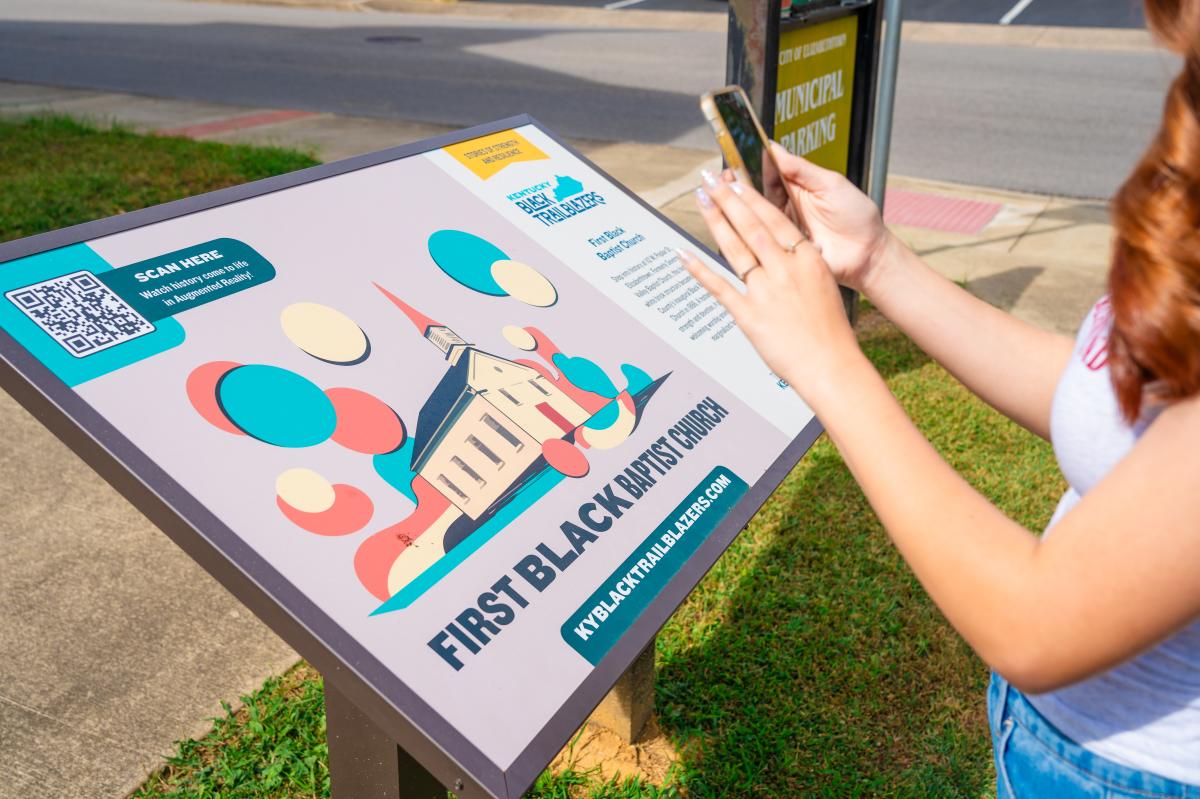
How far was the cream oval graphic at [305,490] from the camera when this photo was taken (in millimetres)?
1497

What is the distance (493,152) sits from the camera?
245 centimetres

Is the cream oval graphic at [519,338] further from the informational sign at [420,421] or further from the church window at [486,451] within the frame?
the church window at [486,451]

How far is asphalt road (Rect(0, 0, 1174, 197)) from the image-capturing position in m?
9.59

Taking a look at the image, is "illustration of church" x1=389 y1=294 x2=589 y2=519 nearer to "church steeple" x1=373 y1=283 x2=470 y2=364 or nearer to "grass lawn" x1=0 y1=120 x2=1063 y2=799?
"church steeple" x1=373 y1=283 x2=470 y2=364

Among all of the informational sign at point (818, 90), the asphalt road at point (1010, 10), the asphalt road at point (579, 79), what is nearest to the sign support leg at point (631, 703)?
the informational sign at point (818, 90)

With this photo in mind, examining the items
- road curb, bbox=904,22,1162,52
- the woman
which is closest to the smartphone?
the woman

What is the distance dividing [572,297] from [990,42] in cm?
1564

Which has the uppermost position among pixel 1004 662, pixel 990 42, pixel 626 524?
pixel 1004 662

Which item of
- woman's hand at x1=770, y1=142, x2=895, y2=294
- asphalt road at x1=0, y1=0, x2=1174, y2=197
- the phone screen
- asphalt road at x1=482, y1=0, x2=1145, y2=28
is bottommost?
asphalt road at x1=482, y1=0, x2=1145, y2=28

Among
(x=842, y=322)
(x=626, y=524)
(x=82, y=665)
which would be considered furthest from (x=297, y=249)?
(x=82, y=665)

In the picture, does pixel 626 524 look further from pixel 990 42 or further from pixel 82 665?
pixel 990 42

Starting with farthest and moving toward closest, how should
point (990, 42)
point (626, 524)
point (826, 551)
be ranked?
point (990, 42), point (826, 551), point (626, 524)

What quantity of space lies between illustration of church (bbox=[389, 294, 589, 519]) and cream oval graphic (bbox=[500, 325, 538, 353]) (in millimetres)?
59

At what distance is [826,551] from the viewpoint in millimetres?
3625
